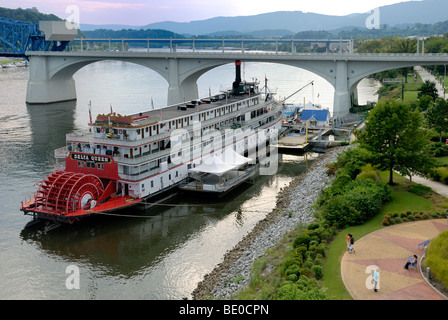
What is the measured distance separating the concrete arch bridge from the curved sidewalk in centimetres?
4533

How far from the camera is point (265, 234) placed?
33281mm

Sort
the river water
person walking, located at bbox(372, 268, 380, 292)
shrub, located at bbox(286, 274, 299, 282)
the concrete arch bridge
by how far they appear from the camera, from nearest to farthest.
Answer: person walking, located at bbox(372, 268, 380, 292) < shrub, located at bbox(286, 274, 299, 282) < the river water < the concrete arch bridge

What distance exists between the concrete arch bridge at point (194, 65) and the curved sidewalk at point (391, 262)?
45.3m

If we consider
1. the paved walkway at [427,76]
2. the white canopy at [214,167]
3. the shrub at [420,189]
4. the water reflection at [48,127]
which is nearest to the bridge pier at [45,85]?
the water reflection at [48,127]

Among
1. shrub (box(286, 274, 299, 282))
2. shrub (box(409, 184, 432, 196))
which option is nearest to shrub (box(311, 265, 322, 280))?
shrub (box(286, 274, 299, 282))

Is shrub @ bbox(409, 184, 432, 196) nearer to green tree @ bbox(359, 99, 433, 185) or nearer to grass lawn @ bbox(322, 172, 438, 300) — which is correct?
grass lawn @ bbox(322, 172, 438, 300)

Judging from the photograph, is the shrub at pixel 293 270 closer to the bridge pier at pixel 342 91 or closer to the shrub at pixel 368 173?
the shrub at pixel 368 173

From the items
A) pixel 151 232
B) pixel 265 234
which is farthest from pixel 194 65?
pixel 265 234

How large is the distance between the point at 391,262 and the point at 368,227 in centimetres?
521

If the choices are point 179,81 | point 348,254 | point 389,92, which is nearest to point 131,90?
point 179,81

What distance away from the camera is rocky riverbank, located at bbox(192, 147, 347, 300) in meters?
26.5

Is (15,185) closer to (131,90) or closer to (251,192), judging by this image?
(251,192)
